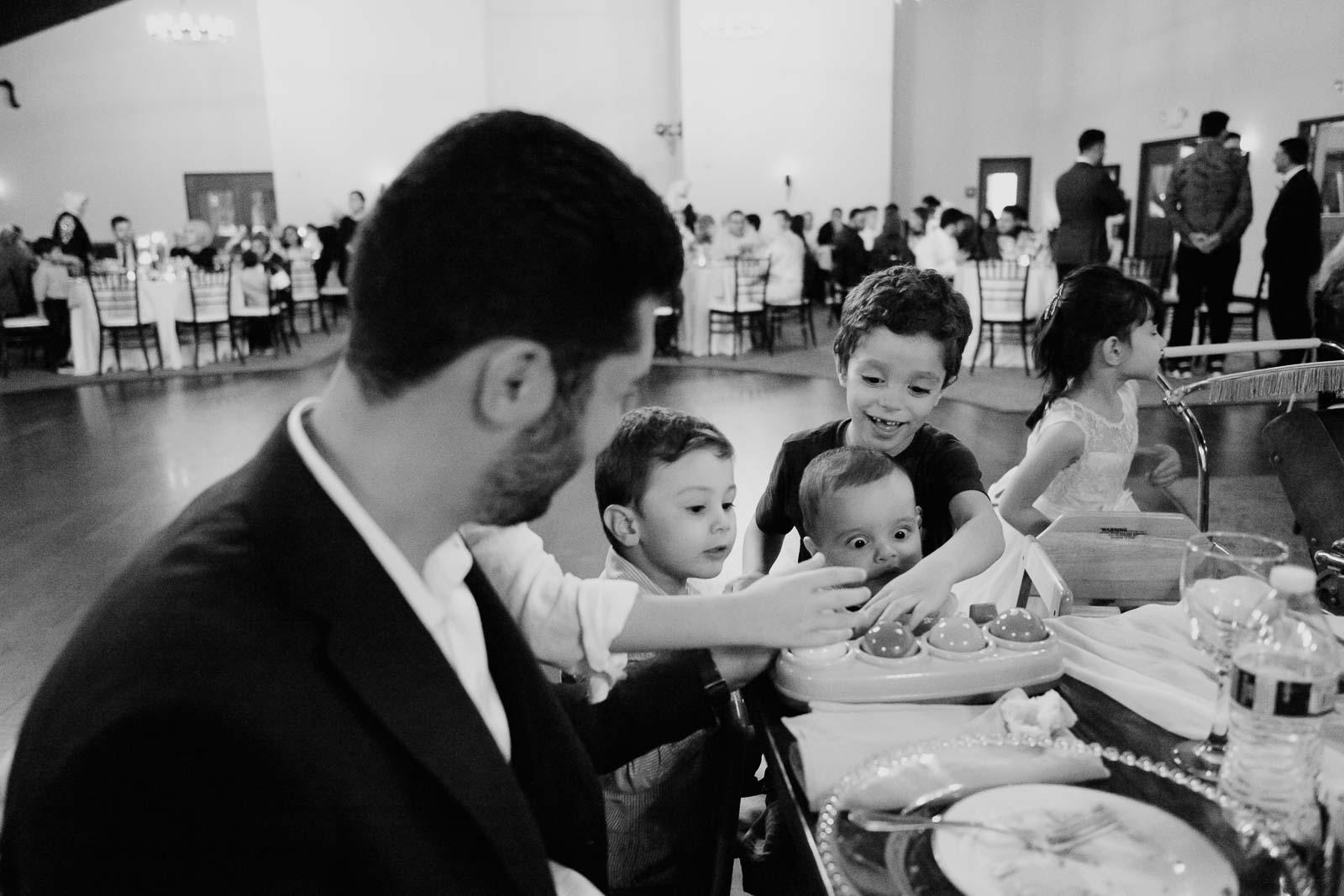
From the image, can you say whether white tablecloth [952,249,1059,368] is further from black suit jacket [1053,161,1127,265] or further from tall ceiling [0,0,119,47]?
tall ceiling [0,0,119,47]

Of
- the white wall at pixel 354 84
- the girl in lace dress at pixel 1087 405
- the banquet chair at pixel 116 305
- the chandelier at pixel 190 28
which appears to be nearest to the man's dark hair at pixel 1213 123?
the girl in lace dress at pixel 1087 405

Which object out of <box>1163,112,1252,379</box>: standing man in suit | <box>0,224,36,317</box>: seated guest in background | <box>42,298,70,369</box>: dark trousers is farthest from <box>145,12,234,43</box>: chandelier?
<box>1163,112,1252,379</box>: standing man in suit

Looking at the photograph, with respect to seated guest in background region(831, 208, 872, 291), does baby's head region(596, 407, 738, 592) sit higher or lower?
lower

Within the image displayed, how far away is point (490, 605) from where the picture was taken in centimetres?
100

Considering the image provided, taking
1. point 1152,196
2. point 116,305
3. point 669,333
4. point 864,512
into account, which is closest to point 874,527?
point 864,512

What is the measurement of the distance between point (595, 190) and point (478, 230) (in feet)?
0.29

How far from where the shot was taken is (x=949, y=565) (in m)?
1.43

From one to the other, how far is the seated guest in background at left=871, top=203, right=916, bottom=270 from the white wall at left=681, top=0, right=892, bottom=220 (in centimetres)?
337

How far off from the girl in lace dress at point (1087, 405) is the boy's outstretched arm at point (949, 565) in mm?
627

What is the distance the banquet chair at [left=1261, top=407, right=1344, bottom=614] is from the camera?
2490mm

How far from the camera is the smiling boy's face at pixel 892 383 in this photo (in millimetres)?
1723

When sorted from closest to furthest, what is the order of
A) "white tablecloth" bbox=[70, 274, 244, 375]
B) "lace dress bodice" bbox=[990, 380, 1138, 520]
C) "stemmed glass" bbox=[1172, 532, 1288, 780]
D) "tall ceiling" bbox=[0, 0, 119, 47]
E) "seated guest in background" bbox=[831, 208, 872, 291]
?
"stemmed glass" bbox=[1172, 532, 1288, 780], "lace dress bodice" bbox=[990, 380, 1138, 520], "white tablecloth" bbox=[70, 274, 244, 375], "seated guest in background" bbox=[831, 208, 872, 291], "tall ceiling" bbox=[0, 0, 119, 47]

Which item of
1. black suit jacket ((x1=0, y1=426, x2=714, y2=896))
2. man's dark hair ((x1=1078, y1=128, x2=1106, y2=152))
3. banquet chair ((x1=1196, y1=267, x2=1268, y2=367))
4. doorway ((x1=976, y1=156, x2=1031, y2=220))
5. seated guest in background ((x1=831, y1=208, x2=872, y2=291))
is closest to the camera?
black suit jacket ((x1=0, y1=426, x2=714, y2=896))

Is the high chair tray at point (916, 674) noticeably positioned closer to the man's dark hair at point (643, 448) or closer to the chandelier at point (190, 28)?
the man's dark hair at point (643, 448)
